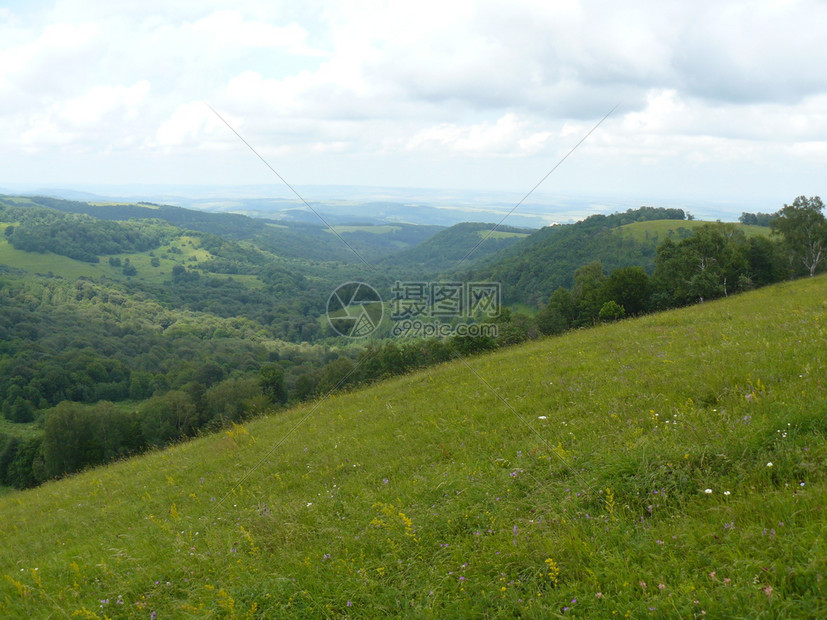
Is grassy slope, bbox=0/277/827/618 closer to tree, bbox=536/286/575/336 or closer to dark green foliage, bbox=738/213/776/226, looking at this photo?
tree, bbox=536/286/575/336

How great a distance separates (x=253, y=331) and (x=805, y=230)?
496ft

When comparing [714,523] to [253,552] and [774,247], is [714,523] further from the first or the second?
[774,247]

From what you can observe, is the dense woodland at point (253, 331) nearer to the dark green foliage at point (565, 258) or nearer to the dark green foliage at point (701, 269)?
the dark green foliage at point (701, 269)

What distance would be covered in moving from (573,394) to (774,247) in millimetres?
46494

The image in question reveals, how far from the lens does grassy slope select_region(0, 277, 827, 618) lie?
3.63m

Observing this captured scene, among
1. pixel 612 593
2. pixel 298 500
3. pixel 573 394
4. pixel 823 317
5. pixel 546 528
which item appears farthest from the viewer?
pixel 823 317

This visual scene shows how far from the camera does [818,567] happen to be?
303 centimetres

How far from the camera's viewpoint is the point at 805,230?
134ft

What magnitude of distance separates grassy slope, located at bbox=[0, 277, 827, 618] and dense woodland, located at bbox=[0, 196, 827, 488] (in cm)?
1313

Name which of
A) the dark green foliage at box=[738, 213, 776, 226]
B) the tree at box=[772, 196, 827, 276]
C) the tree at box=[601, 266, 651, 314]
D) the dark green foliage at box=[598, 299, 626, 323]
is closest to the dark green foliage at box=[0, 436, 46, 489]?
the dark green foliage at box=[598, 299, 626, 323]

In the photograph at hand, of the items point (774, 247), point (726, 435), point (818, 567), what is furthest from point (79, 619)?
point (774, 247)

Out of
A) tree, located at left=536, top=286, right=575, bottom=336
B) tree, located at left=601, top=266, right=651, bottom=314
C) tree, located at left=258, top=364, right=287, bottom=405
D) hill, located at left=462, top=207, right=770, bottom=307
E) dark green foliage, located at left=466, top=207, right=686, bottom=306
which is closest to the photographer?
tree, located at left=601, top=266, right=651, bottom=314

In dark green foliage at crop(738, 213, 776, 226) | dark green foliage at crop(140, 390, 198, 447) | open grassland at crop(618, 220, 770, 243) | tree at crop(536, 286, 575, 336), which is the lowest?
dark green foliage at crop(140, 390, 198, 447)

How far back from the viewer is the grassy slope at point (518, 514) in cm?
363
